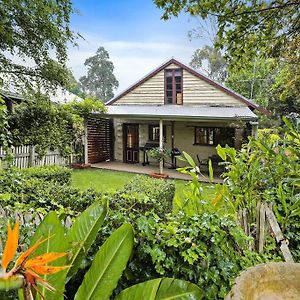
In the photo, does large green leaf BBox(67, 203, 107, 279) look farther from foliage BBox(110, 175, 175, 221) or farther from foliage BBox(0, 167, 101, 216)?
foliage BBox(0, 167, 101, 216)

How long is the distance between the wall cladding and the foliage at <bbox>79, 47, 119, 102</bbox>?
126 ft

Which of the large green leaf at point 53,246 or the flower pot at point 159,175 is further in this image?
the flower pot at point 159,175

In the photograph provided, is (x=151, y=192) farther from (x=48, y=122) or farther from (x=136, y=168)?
(x=136, y=168)

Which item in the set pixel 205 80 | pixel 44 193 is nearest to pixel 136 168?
pixel 205 80

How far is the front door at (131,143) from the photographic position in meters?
17.4

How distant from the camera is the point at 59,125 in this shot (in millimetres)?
13805

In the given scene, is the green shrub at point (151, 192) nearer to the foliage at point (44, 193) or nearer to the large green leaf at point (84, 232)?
the foliage at point (44, 193)

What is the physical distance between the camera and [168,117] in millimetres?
13758

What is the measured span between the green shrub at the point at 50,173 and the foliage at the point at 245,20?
5.14 meters

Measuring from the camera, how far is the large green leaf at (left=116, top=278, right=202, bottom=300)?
1855 mm

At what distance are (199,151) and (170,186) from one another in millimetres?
8823

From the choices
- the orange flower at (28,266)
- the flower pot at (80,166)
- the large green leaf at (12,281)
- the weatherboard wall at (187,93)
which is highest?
the weatherboard wall at (187,93)

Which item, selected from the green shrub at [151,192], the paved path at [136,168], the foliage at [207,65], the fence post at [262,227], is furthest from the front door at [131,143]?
the foliage at [207,65]

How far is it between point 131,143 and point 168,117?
4491 millimetres
